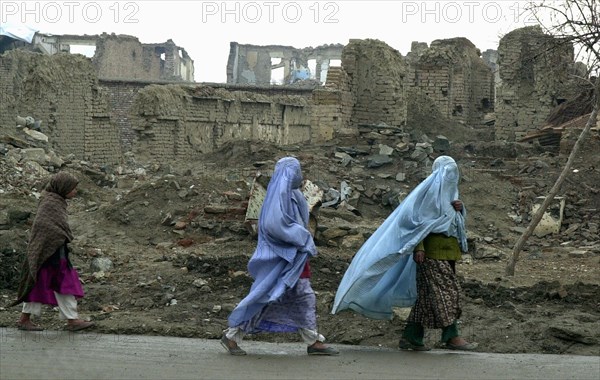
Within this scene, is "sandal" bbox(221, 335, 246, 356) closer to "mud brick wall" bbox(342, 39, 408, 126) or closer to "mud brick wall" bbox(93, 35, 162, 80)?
"mud brick wall" bbox(342, 39, 408, 126)

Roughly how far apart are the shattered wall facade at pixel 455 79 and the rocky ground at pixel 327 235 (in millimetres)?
2448

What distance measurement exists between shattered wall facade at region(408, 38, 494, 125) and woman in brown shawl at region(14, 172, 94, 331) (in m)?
19.4

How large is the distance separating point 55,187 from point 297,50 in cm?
5065

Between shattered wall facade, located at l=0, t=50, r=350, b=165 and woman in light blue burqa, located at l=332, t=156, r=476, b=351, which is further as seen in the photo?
shattered wall facade, located at l=0, t=50, r=350, b=165

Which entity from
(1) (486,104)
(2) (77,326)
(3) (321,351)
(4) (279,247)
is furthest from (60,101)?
(3) (321,351)

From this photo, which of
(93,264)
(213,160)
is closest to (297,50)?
(213,160)

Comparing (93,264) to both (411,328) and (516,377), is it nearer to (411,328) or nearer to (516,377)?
(411,328)

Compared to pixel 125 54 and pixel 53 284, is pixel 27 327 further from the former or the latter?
pixel 125 54

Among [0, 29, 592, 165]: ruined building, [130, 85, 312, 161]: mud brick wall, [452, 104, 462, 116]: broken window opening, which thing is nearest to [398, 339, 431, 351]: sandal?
[0, 29, 592, 165]: ruined building

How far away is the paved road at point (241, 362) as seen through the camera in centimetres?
671

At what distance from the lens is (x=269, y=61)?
5788 centimetres

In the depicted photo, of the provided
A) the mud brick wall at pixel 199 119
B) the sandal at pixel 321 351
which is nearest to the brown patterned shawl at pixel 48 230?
the sandal at pixel 321 351

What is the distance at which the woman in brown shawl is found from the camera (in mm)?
8367

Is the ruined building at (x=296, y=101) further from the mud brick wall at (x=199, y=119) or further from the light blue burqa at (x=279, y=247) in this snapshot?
the light blue burqa at (x=279, y=247)
